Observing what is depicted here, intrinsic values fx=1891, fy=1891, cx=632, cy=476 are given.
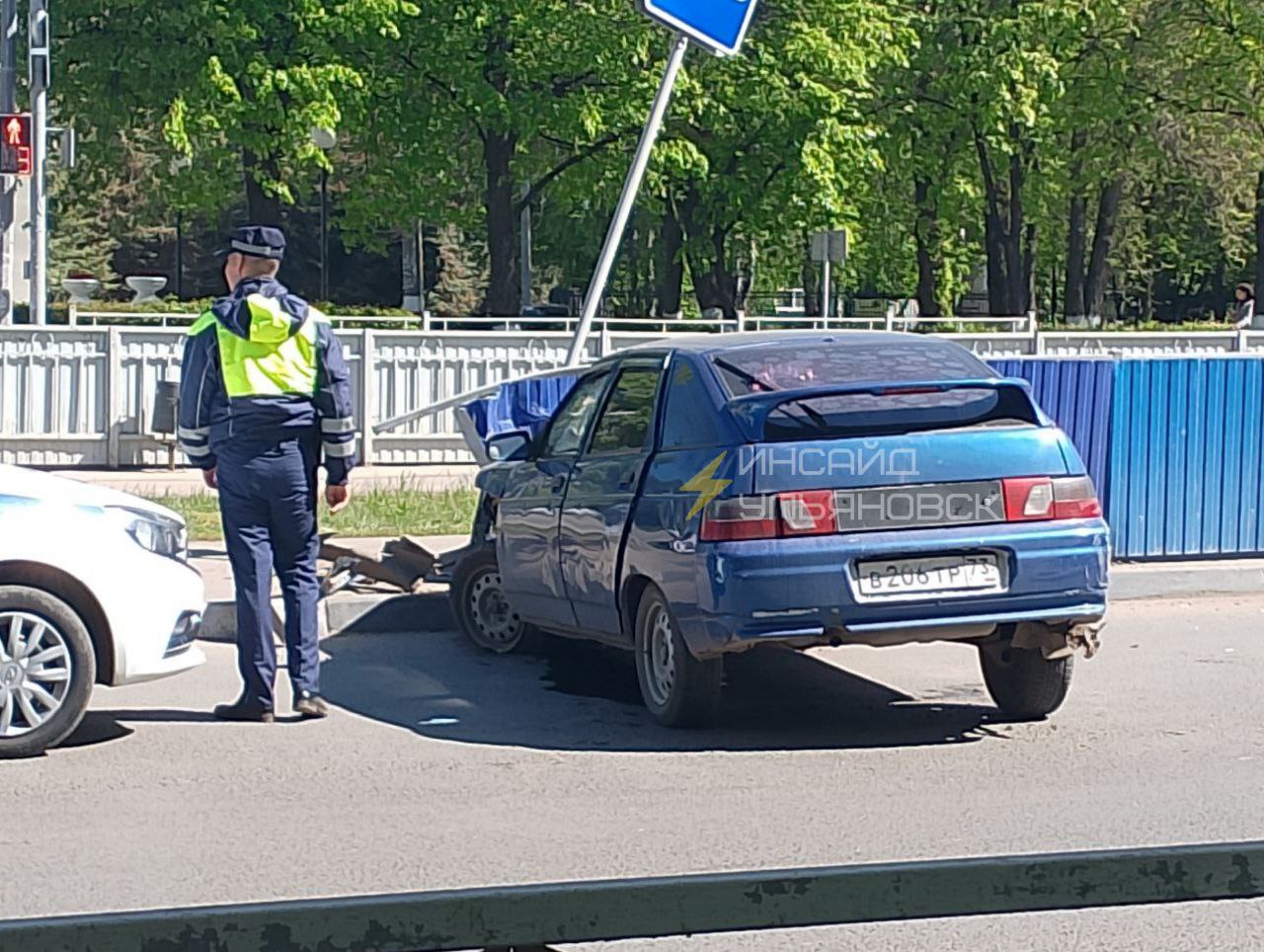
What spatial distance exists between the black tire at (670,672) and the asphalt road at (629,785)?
0.40 feet

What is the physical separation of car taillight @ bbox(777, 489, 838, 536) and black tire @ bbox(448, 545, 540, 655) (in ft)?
9.88

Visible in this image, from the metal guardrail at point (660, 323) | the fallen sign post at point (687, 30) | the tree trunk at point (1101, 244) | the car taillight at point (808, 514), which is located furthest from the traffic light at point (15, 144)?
the tree trunk at point (1101, 244)

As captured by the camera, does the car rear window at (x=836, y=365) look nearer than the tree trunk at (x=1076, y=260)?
Yes

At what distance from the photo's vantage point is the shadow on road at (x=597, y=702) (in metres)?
7.83

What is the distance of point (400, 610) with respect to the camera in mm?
10602

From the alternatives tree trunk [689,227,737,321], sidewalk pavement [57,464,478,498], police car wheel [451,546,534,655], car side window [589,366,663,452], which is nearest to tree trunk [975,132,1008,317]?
tree trunk [689,227,737,321]

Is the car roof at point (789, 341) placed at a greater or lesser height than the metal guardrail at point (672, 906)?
greater

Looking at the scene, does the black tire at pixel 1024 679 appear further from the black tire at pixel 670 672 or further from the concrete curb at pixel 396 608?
the concrete curb at pixel 396 608

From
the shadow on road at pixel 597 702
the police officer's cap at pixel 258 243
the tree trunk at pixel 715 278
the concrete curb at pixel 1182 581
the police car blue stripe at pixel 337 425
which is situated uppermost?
the tree trunk at pixel 715 278

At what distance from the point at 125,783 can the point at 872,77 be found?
33.1 metres

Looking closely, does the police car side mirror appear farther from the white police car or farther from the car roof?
the white police car

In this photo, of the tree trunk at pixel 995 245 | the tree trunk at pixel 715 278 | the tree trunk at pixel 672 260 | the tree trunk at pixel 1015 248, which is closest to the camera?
the tree trunk at pixel 715 278

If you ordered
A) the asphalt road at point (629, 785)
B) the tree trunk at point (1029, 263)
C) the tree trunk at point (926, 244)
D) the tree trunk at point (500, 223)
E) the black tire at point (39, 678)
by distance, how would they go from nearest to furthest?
the asphalt road at point (629, 785) < the black tire at point (39, 678) < the tree trunk at point (500, 223) < the tree trunk at point (1029, 263) < the tree trunk at point (926, 244)

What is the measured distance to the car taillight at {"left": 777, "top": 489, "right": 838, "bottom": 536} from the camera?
7.21 m
